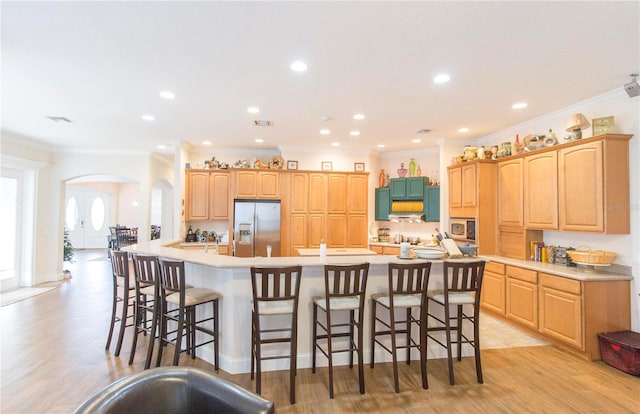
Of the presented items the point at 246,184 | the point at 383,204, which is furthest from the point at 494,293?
the point at 246,184

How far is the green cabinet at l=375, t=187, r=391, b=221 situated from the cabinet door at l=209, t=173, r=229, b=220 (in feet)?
11.0

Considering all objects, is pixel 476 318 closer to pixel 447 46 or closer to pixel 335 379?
pixel 335 379

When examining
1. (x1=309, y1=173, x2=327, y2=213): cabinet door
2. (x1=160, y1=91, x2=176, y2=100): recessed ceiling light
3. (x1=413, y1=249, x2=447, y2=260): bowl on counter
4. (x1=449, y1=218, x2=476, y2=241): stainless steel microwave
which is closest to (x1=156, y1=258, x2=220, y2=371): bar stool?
(x1=160, y1=91, x2=176, y2=100): recessed ceiling light

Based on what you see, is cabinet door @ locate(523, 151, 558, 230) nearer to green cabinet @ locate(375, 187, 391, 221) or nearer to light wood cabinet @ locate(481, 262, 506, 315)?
light wood cabinet @ locate(481, 262, 506, 315)

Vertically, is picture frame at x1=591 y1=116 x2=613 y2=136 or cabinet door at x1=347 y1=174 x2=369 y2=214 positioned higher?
picture frame at x1=591 y1=116 x2=613 y2=136

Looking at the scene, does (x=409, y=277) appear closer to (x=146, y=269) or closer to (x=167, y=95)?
(x=146, y=269)

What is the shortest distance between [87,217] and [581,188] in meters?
14.8

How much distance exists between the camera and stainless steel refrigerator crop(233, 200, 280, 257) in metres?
6.15

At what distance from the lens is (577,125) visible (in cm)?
378

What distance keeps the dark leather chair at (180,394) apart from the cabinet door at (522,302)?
12.9ft

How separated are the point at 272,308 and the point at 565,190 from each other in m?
3.88

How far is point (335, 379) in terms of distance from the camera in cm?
290

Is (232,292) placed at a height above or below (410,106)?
below

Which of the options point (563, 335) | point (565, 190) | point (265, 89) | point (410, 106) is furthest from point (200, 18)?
point (563, 335)
